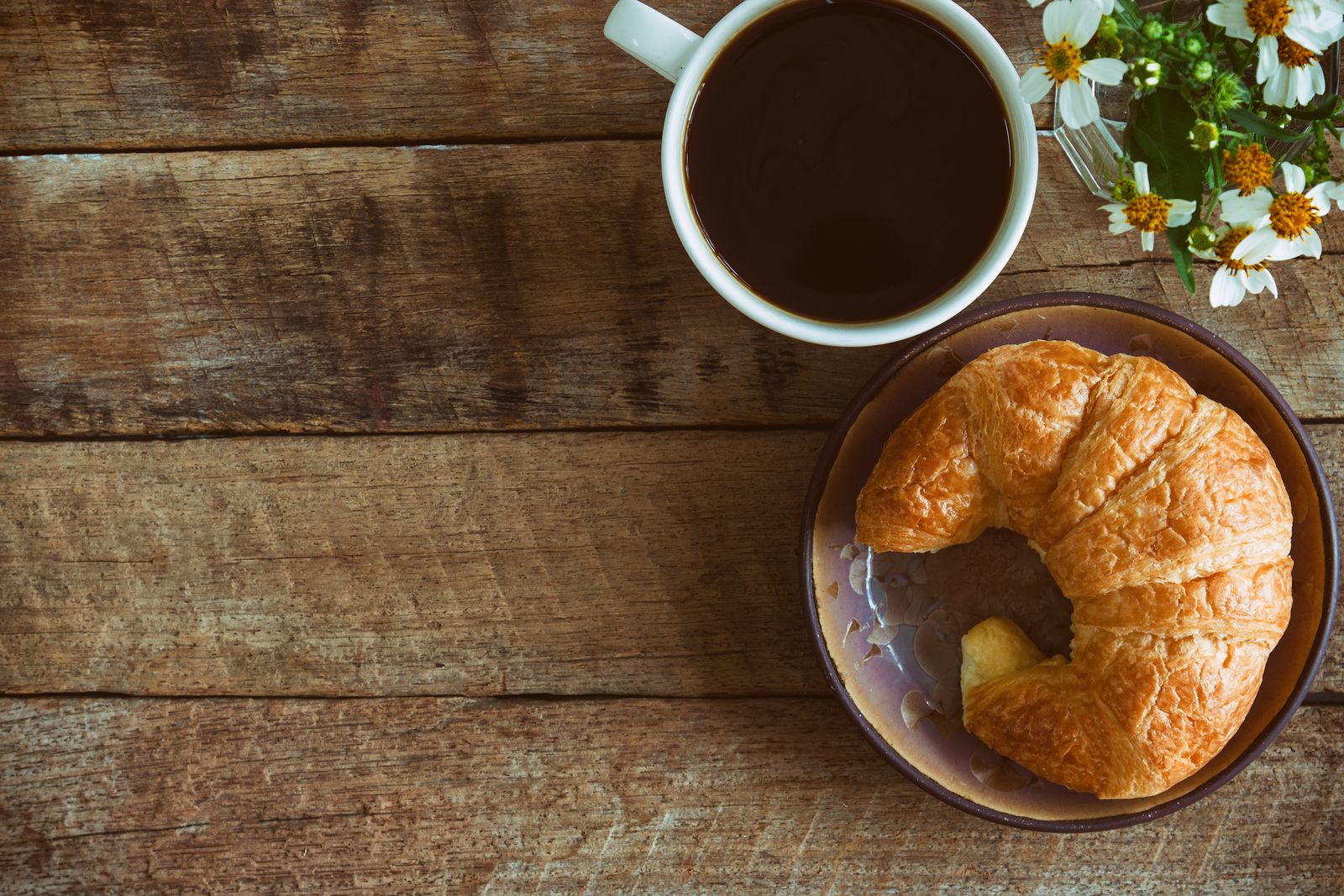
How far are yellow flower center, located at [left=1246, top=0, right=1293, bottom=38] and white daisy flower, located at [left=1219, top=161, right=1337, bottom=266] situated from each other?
0.11 meters

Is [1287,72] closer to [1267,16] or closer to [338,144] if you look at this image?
[1267,16]

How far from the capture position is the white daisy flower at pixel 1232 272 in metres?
0.79

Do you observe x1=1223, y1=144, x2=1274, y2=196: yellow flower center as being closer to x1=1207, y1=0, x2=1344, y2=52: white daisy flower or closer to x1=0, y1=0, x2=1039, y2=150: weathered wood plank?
x1=1207, y1=0, x2=1344, y2=52: white daisy flower

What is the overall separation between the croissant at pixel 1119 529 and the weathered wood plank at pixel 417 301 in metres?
0.19

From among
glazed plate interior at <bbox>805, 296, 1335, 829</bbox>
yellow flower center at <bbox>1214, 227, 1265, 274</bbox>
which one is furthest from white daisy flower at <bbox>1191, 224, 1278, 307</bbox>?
glazed plate interior at <bbox>805, 296, 1335, 829</bbox>

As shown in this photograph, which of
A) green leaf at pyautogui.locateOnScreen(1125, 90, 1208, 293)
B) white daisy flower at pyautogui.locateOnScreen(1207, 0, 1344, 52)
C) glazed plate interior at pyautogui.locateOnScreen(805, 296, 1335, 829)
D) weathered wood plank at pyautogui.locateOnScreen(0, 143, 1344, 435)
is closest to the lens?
white daisy flower at pyautogui.locateOnScreen(1207, 0, 1344, 52)

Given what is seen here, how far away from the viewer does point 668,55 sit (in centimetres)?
86

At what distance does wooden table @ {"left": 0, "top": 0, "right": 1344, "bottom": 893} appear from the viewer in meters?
1.08

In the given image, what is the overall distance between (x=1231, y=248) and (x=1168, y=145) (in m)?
0.10

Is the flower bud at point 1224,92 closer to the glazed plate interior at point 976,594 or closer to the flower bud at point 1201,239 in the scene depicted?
the flower bud at point 1201,239

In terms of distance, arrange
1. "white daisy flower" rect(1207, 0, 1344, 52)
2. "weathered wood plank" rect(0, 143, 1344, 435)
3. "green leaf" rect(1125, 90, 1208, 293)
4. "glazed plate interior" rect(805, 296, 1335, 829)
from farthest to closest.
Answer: "weathered wood plank" rect(0, 143, 1344, 435) < "glazed plate interior" rect(805, 296, 1335, 829) < "green leaf" rect(1125, 90, 1208, 293) < "white daisy flower" rect(1207, 0, 1344, 52)

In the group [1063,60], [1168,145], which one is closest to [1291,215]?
[1168,145]

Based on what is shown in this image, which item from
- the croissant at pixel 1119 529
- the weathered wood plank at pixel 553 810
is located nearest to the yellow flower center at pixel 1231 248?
the croissant at pixel 1119 529

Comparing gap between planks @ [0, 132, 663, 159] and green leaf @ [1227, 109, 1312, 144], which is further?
gap between planks @ [0, 132, 663, 159]
